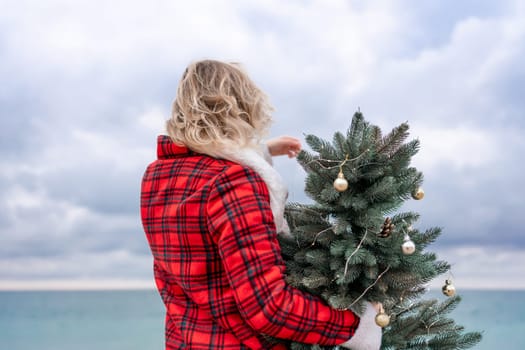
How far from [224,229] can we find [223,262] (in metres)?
0.10

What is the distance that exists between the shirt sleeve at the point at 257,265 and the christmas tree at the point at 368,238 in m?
0.08

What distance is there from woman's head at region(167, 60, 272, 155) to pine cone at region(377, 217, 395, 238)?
50cm

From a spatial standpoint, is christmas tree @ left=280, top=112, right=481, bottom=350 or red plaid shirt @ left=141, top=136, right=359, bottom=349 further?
christmas tree @ left=280, top=112, right=481, bottom=350

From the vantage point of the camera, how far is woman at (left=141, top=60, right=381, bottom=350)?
164 cm

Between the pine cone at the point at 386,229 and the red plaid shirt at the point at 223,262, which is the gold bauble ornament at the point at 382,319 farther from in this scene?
the pine cone at the point at 386,229

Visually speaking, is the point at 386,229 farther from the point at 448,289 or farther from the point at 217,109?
the point at 217,109

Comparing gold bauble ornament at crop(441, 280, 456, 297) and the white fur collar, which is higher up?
the white fur collar

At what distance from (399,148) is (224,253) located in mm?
694

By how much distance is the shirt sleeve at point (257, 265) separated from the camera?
1.62 m

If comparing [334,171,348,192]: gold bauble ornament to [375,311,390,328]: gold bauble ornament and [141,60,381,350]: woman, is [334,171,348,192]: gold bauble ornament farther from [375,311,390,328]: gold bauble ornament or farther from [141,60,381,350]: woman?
[375,311,390,328]: gold bauble ornament

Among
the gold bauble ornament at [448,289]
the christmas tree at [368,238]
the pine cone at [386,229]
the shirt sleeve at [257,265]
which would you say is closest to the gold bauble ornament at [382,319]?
the christmas tree at [368,238]

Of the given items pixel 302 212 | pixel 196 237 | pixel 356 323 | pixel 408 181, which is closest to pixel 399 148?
pixel 408 181

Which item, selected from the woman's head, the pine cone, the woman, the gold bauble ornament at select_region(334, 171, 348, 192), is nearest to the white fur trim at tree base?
the woman

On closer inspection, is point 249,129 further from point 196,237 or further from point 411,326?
point 411,326
